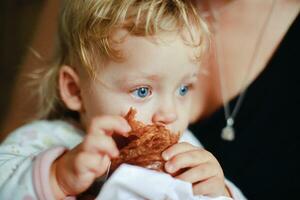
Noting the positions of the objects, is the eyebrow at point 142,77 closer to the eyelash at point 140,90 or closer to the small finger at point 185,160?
the eyelash at point 140,90

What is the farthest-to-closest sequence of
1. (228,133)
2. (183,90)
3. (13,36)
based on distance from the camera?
(13,36), (228,133), (183,90)

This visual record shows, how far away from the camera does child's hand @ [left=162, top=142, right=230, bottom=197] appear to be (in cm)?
85

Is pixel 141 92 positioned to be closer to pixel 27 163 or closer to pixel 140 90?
pixel 140 90

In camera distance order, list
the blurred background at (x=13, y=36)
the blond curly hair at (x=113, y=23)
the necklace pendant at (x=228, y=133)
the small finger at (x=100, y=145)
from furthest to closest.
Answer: the blurred background at (x=13, y=36) → the necklace pendant at (x=228, y=133) → the blond curly hair at (x=113, y=23) → the small finger at (x=100, y=145)

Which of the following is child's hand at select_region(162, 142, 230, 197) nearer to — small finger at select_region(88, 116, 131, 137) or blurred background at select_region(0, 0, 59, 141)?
small finger at select_region(88, 116, 131, 137)

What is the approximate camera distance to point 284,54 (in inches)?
49.6

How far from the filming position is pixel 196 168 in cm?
89

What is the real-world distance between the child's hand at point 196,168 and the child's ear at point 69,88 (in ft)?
1.11

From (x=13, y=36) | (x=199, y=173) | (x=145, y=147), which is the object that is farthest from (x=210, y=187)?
(x=13, y=36)

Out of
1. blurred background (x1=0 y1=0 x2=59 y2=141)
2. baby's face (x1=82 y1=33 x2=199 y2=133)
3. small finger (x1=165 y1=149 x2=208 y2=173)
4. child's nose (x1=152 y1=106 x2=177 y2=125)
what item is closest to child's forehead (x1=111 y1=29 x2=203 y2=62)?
baby's face (x1=82 y1=33 x2=199 y2=133)

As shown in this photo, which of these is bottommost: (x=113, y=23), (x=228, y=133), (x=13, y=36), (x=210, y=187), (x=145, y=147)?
(x=13, y=36)

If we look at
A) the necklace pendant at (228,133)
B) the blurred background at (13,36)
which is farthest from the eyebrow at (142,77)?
the blurred background at (13,36)

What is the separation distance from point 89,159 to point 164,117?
22 cm

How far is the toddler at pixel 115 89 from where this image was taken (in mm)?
854
